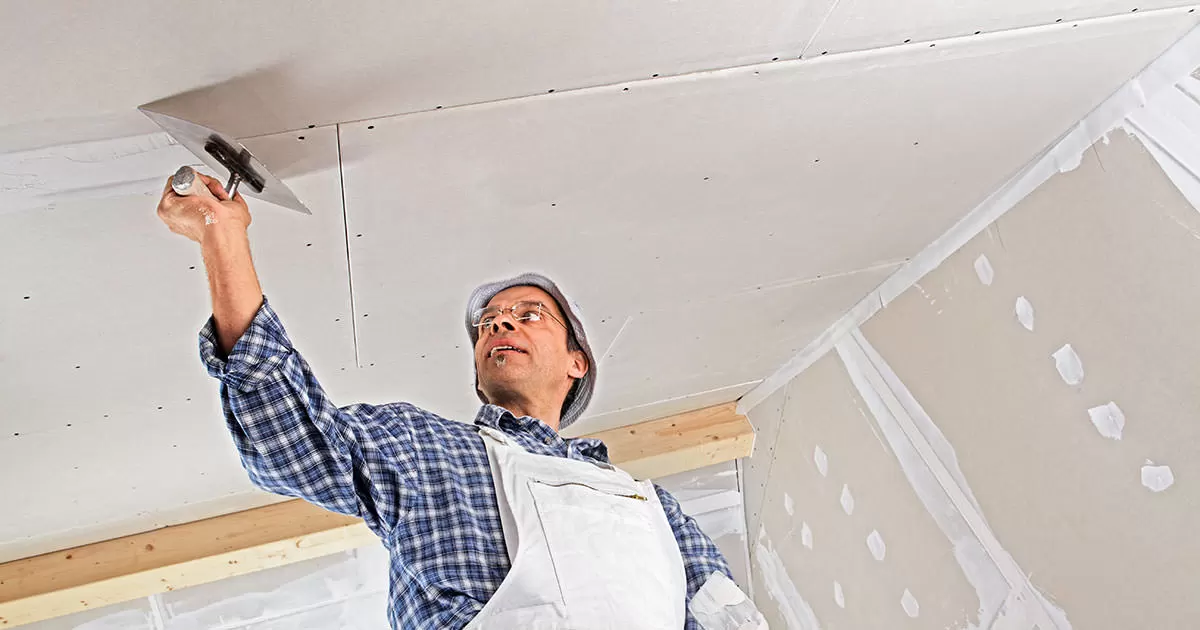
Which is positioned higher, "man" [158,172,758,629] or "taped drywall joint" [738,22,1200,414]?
"taped drywall joint" [738,22,1200,414]

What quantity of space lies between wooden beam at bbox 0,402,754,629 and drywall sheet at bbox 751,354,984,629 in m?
0.56

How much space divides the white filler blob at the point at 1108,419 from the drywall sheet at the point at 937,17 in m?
0.84

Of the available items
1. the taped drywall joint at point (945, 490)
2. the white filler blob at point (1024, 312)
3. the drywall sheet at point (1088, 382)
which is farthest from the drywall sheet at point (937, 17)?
the taped drywall joint at point (945, 490)

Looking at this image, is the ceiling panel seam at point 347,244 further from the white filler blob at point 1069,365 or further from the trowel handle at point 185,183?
the white filler blob at point 1069,365

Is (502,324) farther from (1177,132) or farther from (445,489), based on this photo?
(1177,132)

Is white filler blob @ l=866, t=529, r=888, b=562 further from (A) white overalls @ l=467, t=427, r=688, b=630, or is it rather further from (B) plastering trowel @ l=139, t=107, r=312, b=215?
(B) plastering trowel @ l=139, t=107, r=312, b=215

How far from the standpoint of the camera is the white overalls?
1.32 m

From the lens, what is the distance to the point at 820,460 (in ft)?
10.0

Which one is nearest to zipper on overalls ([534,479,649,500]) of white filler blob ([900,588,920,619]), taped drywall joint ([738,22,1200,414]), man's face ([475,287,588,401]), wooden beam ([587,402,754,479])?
man's face ([475,287,588,401])

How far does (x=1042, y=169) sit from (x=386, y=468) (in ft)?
5.37

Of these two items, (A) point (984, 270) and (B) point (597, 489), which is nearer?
(B) point (597, 489)

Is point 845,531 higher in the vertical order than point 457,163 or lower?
lower

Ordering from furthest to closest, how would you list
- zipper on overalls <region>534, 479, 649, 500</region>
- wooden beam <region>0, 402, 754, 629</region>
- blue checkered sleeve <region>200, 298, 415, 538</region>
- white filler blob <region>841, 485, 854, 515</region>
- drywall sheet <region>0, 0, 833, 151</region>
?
white filler blob <region>841, 485, 854, 515</region> < wooden beam <region>0, 402, 754, 629</region> < zipper on overalls <region>534, 479, 649, 500</region> < blue checkered sleeve <region>200, 298, 415, 538</region> < drywall sheet <region>0, 0, 833, 151</region>

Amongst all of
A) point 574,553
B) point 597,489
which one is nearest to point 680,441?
point 597,489
